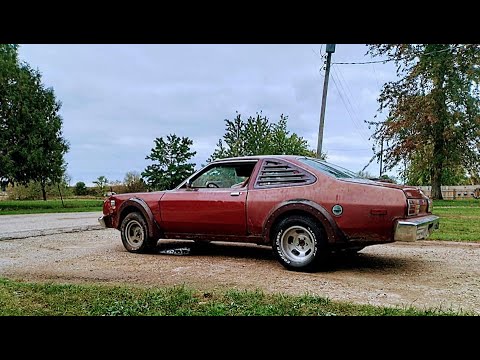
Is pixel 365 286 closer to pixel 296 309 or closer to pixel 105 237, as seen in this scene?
pixel 296 309

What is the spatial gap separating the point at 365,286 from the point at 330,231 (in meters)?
0.75

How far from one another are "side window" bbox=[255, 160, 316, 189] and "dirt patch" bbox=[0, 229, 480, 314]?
1004 mm

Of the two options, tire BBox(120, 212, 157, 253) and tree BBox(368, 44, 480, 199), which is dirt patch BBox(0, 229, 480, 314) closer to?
tire BBox(120, 212, 157, 253)

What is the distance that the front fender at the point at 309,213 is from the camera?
449 centimetres

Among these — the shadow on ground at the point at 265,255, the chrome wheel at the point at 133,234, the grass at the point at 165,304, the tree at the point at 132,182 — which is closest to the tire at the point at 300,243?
the shadow on ground at the point at 265,255

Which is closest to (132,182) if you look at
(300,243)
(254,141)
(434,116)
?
(254,141)

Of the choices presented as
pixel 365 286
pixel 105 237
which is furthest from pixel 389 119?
pixel 365 286

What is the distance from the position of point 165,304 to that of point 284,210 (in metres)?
2.03

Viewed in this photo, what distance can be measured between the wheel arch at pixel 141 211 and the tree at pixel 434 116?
20.9m

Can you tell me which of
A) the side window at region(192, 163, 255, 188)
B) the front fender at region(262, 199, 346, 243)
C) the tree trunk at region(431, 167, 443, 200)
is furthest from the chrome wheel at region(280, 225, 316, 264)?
the tree trunk at region(431, 167, 443, 200)

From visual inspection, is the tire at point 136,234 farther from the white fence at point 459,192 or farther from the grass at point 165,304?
the white fence at point 459,192

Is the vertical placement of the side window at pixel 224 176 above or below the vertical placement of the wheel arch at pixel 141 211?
above

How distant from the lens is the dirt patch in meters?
3.73

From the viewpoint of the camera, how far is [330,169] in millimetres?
5062
